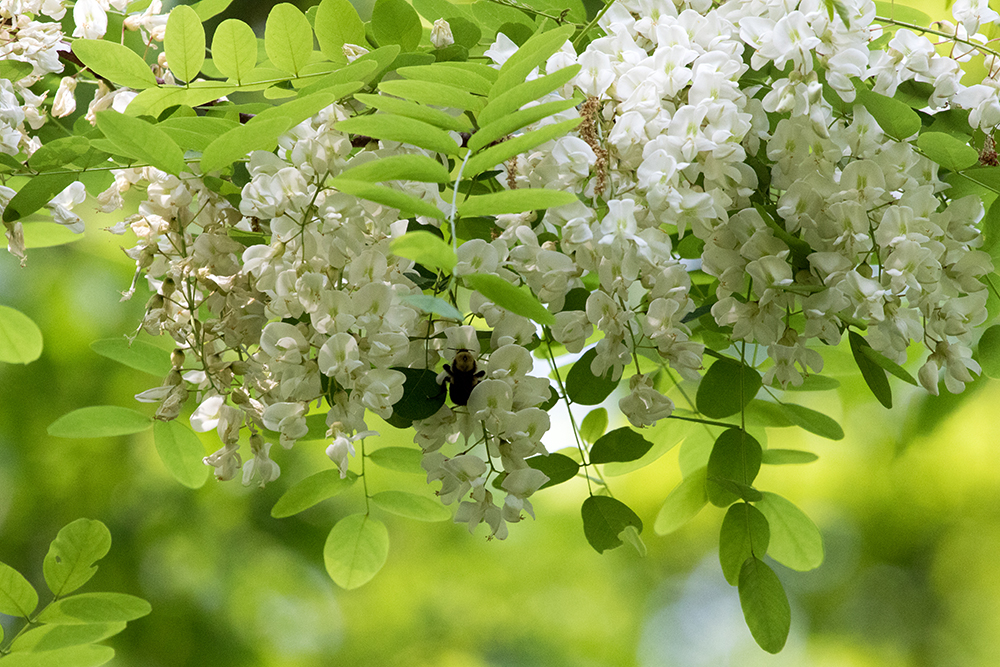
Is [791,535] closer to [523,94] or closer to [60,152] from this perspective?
[523,94]

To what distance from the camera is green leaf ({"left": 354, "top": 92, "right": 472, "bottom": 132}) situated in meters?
0.30

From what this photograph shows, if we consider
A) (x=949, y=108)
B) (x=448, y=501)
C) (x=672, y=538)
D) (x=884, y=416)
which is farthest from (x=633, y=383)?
(x=672, y=538)

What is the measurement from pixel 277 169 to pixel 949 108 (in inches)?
11.6

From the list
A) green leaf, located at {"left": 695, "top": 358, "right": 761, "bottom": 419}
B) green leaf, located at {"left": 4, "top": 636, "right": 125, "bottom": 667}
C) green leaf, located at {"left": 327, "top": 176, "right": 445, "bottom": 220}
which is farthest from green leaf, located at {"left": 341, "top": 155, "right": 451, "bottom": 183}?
green leaf, located at {"left": 4, "top": 636, "right": 125, "bottom": 667}

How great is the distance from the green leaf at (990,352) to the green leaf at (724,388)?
11cm

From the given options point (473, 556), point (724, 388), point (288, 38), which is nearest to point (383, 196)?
point (288, 38)

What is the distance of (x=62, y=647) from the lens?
463 mm

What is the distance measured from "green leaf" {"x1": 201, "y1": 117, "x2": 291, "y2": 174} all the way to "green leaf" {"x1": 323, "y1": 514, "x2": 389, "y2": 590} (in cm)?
27

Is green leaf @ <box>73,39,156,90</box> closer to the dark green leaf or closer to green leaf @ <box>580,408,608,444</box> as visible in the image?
→ the dark green leaf

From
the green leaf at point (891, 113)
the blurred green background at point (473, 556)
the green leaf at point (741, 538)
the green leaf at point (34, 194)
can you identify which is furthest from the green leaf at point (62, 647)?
the blurred green background at point (473, 556)

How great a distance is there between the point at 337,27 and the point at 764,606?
0.36 m

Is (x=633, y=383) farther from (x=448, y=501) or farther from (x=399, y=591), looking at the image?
(x=399, y=591)

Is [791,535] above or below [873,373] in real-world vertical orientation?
below

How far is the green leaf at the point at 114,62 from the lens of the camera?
1.18ft
